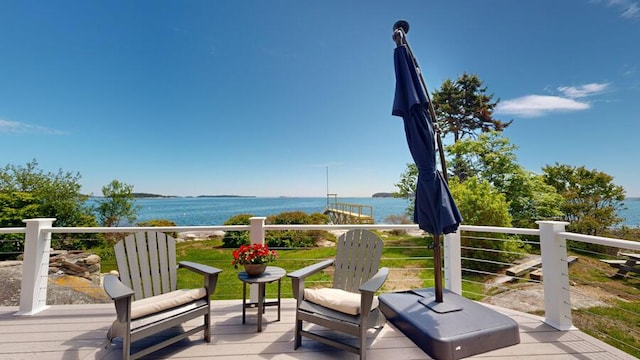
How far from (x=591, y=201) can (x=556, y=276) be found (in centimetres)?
1327

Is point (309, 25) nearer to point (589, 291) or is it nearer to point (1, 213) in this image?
point (589, 291)

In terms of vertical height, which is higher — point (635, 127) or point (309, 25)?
point (309, 25)

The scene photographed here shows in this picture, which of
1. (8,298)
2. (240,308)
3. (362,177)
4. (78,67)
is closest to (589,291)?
(240,308)

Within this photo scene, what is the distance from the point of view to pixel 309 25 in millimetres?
6574

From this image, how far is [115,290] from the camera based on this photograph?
70.2 inches

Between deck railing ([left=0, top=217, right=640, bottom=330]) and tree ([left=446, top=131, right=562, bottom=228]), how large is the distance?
339 inches

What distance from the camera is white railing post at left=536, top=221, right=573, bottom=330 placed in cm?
234

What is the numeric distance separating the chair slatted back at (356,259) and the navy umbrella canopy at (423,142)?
61 centimetres

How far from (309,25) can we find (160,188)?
55.4ft

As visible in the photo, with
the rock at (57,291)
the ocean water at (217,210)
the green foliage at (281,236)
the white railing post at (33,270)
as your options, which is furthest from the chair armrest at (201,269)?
the ocean water at (217,210)

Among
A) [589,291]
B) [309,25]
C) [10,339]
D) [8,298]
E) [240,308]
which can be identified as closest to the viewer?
[10,339]

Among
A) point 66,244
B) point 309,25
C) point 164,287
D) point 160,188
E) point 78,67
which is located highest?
point 309,25

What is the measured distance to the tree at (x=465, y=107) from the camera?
A: 1416 centimetres

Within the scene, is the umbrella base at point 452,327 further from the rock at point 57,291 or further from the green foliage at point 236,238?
the green foliage at point 236,238
